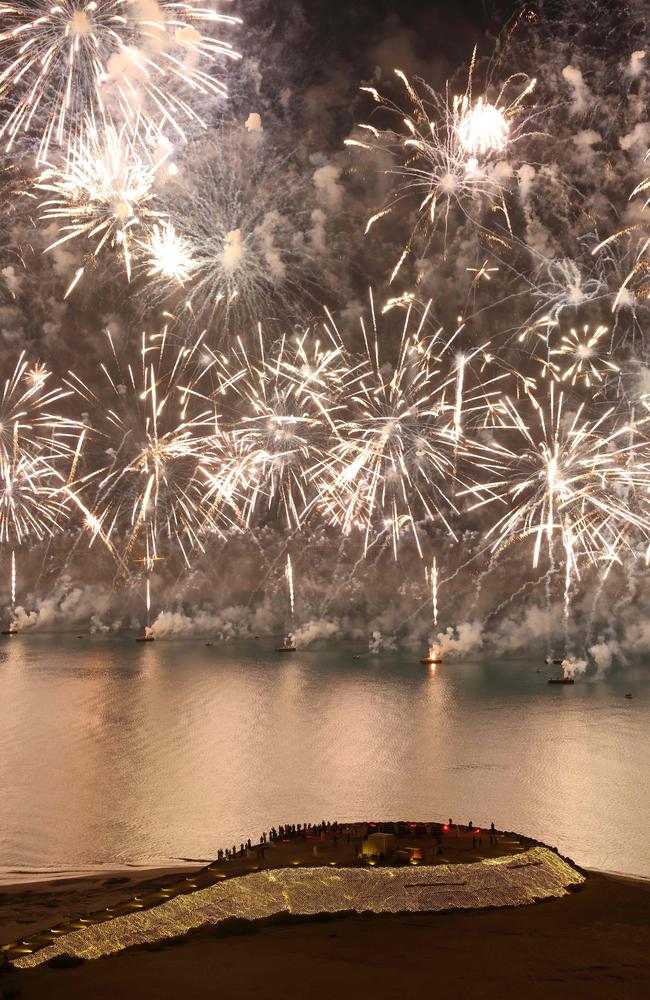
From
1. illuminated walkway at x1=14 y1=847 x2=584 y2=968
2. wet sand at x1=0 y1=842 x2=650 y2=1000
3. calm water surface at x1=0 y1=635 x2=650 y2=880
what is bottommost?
calm water surface at x1=0 y1=635 x2=650 y2=880

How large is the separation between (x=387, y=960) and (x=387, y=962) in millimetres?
63

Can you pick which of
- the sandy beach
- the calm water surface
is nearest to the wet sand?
the sandy beach

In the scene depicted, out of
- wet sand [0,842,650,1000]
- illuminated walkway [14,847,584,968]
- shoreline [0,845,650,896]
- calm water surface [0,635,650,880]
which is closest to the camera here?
wet sand [0,842,650,1000]

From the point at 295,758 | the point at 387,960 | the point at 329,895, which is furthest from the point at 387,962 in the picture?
the point at 295,758

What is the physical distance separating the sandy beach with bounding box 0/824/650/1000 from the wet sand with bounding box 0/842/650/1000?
0.02m

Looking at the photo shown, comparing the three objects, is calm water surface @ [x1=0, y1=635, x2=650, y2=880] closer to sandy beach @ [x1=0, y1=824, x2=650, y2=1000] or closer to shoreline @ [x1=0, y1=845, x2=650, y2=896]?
shoreline @ [x1=0, y1=845, x2=650, y2=896]

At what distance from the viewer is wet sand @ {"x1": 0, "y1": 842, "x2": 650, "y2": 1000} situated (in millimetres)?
13148

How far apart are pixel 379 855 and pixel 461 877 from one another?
1.53 m

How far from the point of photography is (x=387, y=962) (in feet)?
45.9

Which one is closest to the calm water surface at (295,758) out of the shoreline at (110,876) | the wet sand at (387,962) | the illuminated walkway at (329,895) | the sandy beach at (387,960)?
the shoreline at (110,876)

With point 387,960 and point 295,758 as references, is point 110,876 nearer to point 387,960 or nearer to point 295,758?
point 387,960

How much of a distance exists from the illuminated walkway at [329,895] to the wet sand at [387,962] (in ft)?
0.88

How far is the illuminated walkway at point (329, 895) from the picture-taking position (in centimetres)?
1488

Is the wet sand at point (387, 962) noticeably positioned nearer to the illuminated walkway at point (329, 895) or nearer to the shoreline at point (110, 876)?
the illuminated walkway at point (329, 895)
